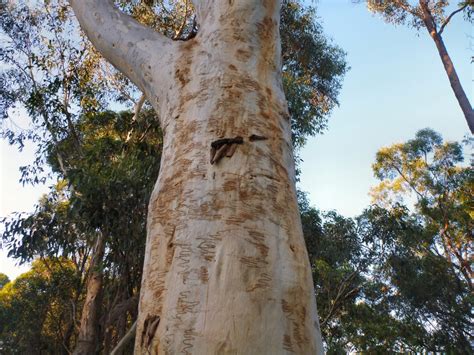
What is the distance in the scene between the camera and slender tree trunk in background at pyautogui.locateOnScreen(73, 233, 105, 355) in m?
5.27

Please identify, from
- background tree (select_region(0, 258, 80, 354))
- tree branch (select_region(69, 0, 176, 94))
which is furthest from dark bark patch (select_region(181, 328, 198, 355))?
background tree (select_region(0, 258, 80, 354))

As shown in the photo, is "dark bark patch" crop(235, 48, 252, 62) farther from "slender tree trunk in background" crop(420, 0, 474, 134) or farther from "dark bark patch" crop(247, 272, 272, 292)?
"slender tree trunk in background" crop(420, 0, 474, 134)

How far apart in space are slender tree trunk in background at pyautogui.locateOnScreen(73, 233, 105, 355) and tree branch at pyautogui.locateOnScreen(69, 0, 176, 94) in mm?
3763

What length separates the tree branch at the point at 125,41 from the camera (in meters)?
1.62

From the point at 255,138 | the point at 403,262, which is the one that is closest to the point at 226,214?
the point at 255,138

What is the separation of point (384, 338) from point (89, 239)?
6111mm

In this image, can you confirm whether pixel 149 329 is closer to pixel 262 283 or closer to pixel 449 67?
pixel 262 283

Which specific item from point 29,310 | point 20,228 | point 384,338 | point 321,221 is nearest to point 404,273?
point 384,338

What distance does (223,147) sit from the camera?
1012mm

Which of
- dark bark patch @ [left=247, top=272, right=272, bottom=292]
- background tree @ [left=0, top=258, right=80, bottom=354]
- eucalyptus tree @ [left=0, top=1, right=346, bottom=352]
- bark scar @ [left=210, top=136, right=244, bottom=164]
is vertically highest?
eucalyptus tree @ [left=0, top=1, right=346, bottom=352]

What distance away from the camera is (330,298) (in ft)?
23.8

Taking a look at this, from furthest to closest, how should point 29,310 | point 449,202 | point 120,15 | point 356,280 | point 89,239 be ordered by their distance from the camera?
point 449,202 → point 29,310 → point 356,280 → point 89,239 → point 120,15

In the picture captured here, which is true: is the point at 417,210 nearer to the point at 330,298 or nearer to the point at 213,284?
the point at 330,298

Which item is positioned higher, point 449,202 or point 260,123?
point 449,202
